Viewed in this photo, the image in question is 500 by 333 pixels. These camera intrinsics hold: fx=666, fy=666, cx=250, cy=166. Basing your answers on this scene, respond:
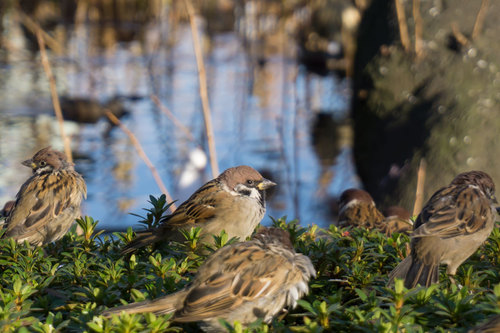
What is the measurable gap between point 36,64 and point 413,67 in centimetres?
1554

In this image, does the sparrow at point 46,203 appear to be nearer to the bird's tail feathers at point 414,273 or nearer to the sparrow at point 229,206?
the sparrow at point 229,206

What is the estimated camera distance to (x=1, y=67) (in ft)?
67.2

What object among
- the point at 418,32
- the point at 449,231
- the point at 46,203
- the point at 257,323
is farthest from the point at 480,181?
the point at 418,32

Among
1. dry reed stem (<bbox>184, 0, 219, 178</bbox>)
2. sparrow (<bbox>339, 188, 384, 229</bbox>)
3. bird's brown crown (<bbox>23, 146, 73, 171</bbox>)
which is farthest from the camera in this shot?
sparrow (<bbox>339, 188, 384, 229</bbox>)

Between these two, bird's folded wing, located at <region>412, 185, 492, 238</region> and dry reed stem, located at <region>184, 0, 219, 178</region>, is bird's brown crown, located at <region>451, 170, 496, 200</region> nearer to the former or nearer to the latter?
bird's folded wing, located at <region>412, 185, 492, 238</region>

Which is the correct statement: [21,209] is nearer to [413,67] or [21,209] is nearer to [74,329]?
[74,329]

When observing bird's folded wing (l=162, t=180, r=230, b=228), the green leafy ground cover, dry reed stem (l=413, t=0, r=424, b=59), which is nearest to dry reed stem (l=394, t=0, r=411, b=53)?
dry reed stem (l=413, t=0, r=424, b=59)

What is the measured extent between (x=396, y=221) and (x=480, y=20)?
2.89m

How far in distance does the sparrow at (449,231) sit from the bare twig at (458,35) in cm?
384

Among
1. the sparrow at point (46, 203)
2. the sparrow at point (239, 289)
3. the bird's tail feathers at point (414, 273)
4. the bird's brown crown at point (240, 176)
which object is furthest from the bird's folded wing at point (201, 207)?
the bird's tail feathers at point (414, 273)

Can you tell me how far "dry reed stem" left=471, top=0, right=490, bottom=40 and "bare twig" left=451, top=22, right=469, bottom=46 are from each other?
9 cm

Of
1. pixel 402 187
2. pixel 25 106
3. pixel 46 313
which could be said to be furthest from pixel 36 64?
pixel 46 313

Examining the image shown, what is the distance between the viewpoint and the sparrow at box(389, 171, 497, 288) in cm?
352

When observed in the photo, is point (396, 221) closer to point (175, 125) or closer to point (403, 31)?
point (403, 31)
